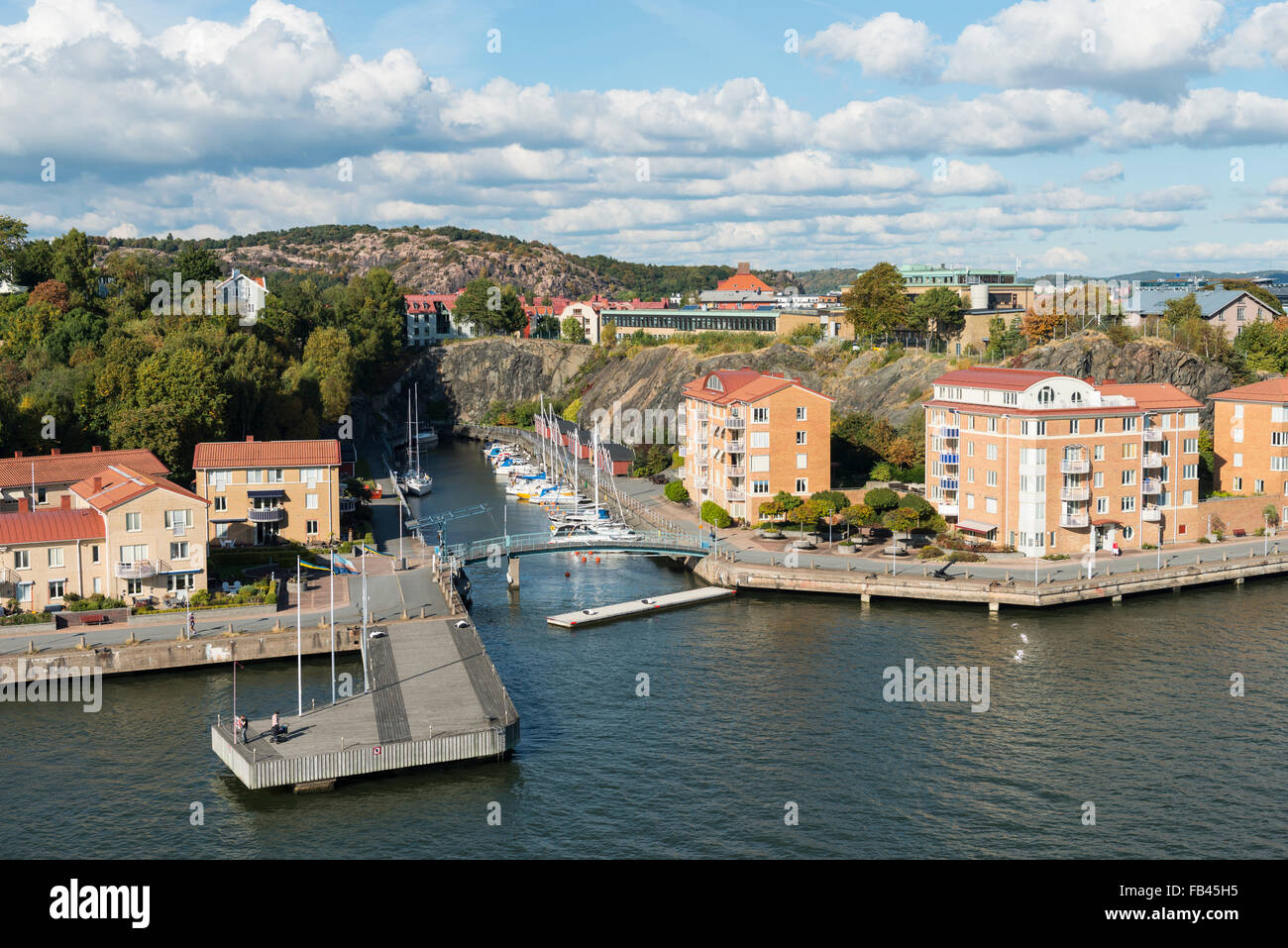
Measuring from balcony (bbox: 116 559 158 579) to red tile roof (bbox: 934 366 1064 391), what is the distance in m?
44.2

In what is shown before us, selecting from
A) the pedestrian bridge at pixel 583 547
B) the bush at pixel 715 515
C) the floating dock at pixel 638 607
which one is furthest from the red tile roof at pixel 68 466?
the bush at pixel 715 515

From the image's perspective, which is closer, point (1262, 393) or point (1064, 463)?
point (1064, 463)

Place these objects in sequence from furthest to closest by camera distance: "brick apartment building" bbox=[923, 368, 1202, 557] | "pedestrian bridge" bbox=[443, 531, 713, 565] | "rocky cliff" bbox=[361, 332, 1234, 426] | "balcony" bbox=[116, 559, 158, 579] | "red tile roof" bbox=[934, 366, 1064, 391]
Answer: "rocky cliff" bbox=[361, 332, 1234, 426] < "red tile roof" bbox=[934, 366, 1064, 391] < "pedestrian bridge" bbox=[443, 531, 713, 565] < "brick apartment building" bbox=[923, 368, 1202, 557] < "balcony" bbox=[116, 559, 158, 579]

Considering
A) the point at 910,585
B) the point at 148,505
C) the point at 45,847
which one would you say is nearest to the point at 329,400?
the point at 148,505

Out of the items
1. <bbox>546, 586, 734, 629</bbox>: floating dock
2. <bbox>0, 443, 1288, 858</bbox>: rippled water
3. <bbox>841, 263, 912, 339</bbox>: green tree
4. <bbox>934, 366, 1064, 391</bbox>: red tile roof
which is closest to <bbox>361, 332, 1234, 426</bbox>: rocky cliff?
<bbox>841, 263, 912, 339</bbox>: green tree

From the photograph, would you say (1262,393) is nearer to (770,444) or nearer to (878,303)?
(770,444)

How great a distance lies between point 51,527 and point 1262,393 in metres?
67.9

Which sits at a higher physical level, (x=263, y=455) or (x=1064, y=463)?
(x=263, y=455)

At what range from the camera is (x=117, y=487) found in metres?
56.0

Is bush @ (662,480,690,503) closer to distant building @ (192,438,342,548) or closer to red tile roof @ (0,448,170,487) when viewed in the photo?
distant building @ (192,438,342,548)

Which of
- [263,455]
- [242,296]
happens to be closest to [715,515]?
[263,455]

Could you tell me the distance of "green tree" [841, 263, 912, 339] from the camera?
114m

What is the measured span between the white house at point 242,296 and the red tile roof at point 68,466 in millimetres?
49927
